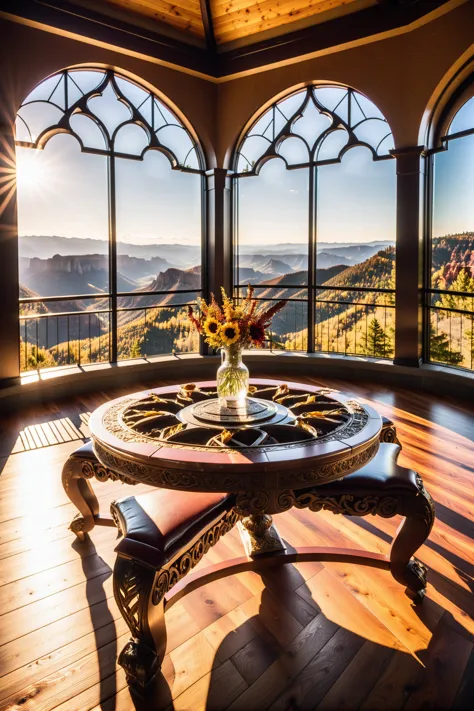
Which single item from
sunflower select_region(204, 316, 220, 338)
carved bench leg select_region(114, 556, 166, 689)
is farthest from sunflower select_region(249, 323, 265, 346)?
carved bench leg select_region(114, 556, 166, 689)

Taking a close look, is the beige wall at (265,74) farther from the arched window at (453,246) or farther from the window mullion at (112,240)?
the window mullion at (112,240)

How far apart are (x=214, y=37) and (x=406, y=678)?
20.0ft

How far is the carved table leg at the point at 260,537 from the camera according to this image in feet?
7.17

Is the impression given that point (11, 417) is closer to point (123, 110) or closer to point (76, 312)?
point (76, 312)

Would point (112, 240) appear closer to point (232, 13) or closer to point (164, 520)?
point (232, 13)

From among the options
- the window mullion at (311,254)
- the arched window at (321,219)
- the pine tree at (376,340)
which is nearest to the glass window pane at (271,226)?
the arched window at (321,219)

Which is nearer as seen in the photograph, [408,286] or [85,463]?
[85,463]

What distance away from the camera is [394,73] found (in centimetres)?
500

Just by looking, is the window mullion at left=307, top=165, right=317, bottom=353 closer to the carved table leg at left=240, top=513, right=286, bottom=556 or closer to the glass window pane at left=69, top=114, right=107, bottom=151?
the glass window pane at left=69, top=114, right=107, bottom=151

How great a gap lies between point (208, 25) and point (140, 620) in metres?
5.78

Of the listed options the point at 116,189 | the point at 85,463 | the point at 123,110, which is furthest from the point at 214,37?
the point at 85,463

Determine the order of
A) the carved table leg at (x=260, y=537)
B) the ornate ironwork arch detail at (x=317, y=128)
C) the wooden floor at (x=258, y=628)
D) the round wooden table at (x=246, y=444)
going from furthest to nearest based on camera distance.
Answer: the ornate ironwork arch detail at (x=317, y=128)
the carved table leg at (x=260, y=537)
the round wooden table at (x=246, y=444)
the wooden floor at (x=258, y=628)

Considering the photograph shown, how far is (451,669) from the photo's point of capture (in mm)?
1561

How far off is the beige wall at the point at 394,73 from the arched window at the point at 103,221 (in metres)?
0.96
